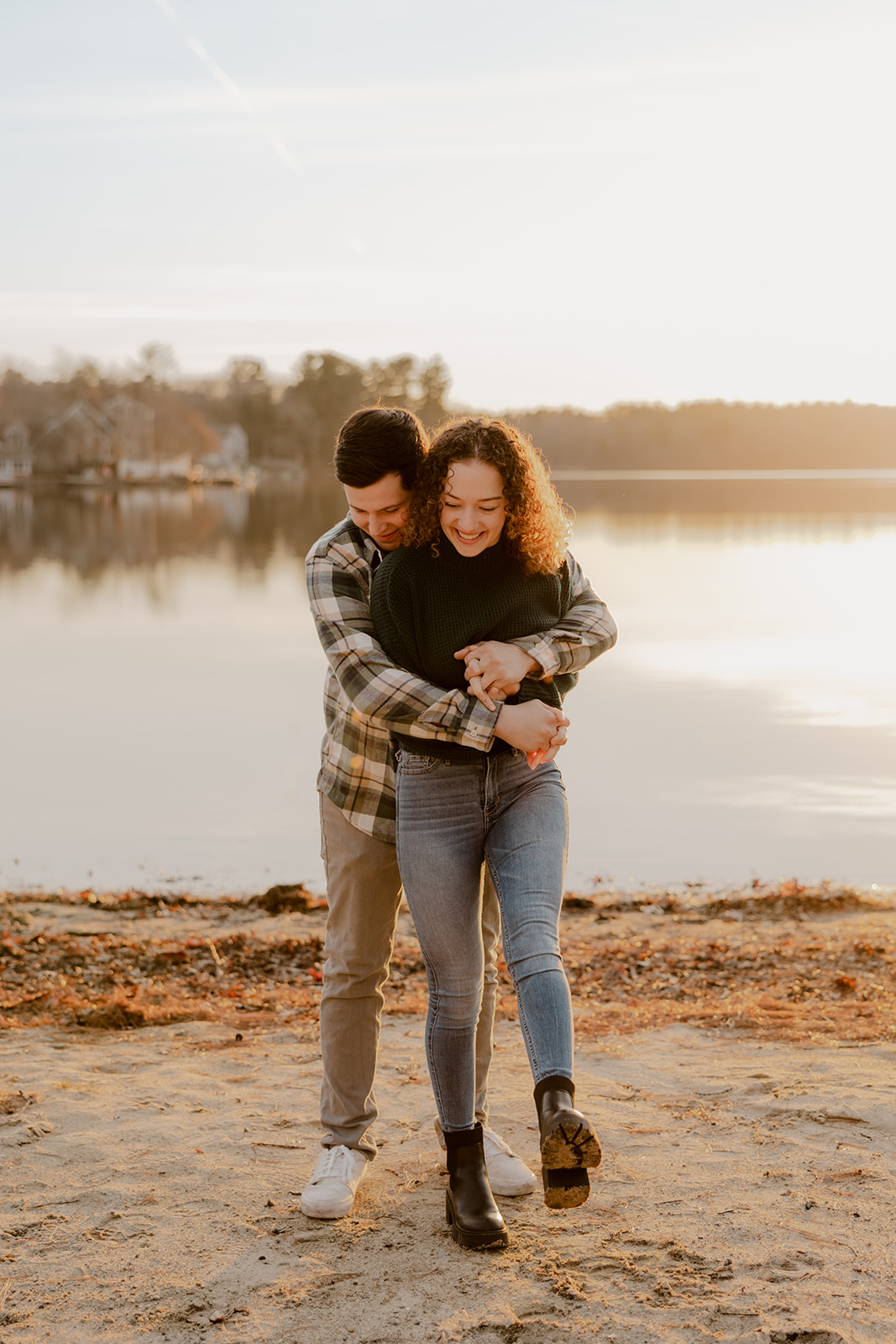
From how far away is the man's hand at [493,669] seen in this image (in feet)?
10.6

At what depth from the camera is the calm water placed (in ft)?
34.3

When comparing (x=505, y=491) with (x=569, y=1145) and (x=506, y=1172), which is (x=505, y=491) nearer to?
(x=569, y=1145)

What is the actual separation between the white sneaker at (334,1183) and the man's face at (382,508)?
1805 mm

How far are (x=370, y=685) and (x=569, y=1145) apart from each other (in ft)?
4.05

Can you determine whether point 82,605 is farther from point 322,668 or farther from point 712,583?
point 712,583

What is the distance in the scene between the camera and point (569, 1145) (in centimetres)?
284

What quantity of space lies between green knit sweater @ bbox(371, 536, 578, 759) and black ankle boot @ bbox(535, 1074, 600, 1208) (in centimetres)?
93

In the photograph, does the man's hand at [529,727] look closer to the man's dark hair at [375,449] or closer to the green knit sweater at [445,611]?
the green knit sweater at [445,611]

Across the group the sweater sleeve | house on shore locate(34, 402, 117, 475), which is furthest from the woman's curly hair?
house on shore locate(34, 402, 117, 475)

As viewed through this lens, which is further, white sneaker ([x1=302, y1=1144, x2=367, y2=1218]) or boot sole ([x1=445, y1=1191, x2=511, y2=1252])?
white sneaker ([x1=302, y1=1144, x2=367, y2=1218])

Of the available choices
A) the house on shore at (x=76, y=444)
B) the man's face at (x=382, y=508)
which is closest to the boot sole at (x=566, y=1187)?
the man's face at (x=382, y=508)

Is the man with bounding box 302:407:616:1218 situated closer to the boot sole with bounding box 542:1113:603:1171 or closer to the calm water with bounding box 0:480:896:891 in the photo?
the boot sole with bounding box 542:1113:603:1171

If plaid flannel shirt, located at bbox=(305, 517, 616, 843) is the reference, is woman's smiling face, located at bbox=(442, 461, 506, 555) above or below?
above

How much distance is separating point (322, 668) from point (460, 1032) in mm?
17181
